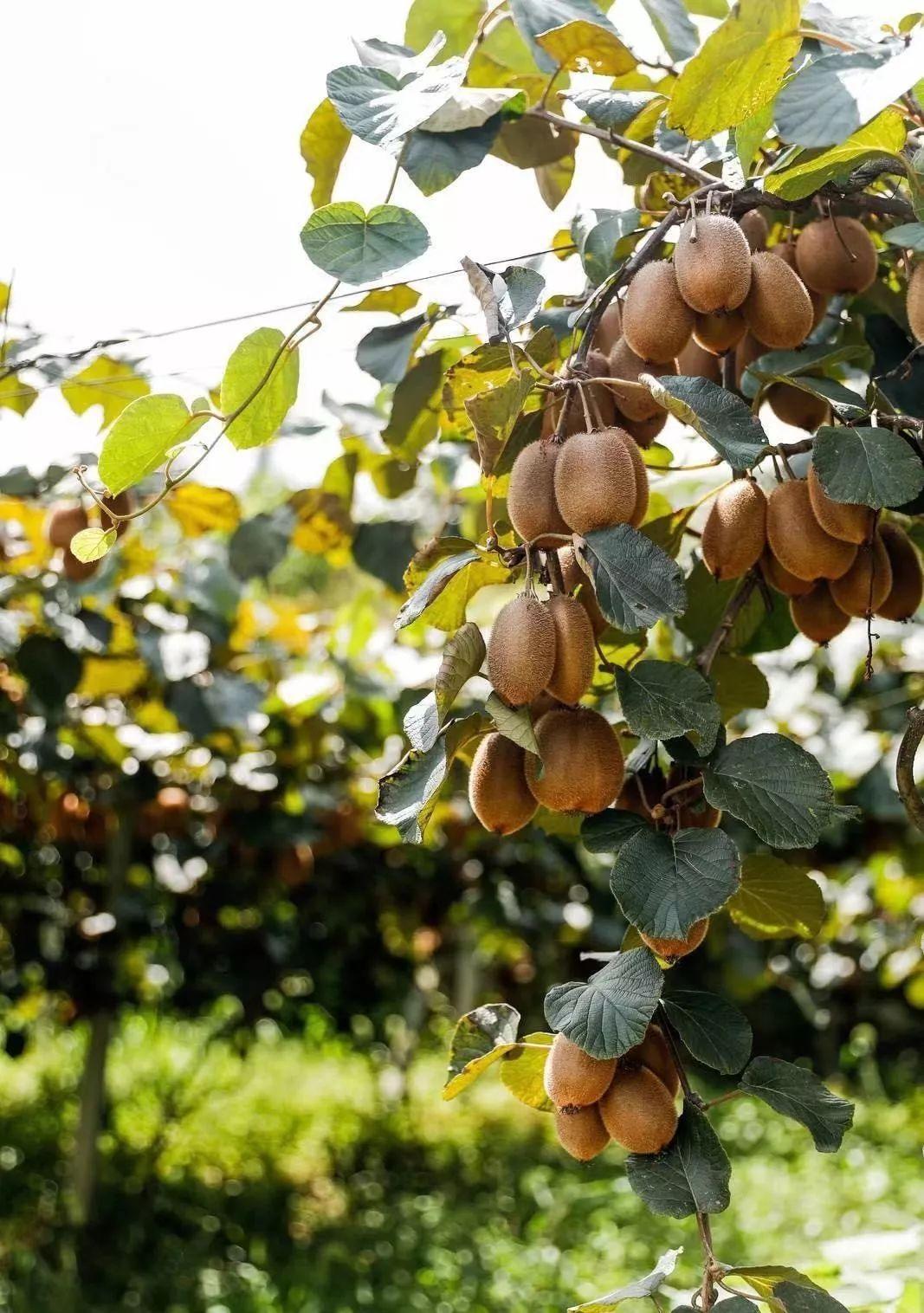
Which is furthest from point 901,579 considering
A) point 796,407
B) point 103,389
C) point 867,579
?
point 103,389

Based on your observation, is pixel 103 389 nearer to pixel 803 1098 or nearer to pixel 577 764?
pixel 577 764

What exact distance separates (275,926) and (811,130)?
2.49 m

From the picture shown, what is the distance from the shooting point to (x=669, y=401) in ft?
1.92

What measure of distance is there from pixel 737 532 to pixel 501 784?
213 millimetres

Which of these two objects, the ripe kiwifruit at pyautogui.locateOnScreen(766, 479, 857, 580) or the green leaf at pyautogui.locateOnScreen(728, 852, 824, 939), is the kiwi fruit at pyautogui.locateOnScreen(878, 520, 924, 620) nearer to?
the ripe kiwifruit at pyautogui.locateOnScreen(766, 479, 857, 580)

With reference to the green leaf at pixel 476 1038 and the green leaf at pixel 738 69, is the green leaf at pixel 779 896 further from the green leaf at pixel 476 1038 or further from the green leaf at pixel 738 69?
the green leaf at pixel 738 69

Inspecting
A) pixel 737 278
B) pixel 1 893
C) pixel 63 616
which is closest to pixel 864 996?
pixel 1 893

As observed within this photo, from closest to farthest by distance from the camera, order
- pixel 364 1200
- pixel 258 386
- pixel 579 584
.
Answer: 1. pixel 579 584
2. pixel 258 386
3. pixel 364 1200

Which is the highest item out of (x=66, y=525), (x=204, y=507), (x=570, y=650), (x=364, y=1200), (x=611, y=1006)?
(x=570, y=650)

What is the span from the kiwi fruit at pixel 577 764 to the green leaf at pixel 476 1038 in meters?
0.14

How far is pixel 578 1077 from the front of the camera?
579 mm

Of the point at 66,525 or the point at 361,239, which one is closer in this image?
the point at 361,239

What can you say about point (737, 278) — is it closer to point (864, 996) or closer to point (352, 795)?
point (352, 795)

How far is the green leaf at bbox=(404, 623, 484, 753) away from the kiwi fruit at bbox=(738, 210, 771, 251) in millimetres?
370
